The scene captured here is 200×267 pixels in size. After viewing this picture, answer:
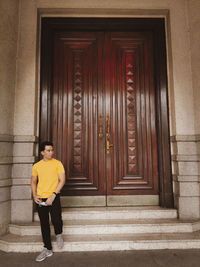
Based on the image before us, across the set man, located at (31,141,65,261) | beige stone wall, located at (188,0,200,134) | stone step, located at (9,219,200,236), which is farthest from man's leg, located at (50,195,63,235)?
beige stone wall, located at (188,0,200,134)

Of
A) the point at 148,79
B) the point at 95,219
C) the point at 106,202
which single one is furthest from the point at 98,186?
the point at 148,79

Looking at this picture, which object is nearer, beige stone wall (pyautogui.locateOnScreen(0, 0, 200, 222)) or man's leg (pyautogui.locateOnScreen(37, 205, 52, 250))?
man's leg (pyautogui.locateOnScreen(37, 205, 52, 250))

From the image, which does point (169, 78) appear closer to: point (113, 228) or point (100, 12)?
point (100, 12)

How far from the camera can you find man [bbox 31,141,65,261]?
7.55 ft

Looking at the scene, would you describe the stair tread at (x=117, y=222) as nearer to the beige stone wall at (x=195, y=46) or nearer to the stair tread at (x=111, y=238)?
the stair tread at (x=111, y=238)

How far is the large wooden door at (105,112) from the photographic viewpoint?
345 centimetres

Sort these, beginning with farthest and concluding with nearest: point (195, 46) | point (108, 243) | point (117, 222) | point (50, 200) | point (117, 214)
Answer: point (195, 46) < point (117, 214) < point (117, 222) < point (108, 243) < point (50, 200)

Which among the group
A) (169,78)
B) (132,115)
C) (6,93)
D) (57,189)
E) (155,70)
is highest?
(155,70)

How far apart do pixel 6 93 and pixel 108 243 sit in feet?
8.94

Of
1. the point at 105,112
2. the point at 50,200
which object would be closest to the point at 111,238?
the point at 50,200

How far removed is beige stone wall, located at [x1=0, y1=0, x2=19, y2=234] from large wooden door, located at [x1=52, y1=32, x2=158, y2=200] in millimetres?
745

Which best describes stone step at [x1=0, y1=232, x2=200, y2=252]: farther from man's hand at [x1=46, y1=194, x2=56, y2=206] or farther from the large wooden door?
the large wooden door

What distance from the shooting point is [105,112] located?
357cm

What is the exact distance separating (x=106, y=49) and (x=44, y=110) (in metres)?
1.68
